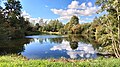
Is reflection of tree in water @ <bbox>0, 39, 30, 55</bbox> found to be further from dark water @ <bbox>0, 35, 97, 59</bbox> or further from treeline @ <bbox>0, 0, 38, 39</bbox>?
treeline @ <bbox>0, 0, 38, 39</bbox>

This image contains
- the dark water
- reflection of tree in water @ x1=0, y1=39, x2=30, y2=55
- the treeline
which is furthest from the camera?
the treeline

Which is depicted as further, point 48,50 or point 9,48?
point 48,50

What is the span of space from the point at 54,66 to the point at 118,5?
893 cm

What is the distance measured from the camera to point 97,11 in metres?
16.5

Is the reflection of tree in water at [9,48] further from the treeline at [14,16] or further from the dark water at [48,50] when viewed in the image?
the treeline at [14,16]

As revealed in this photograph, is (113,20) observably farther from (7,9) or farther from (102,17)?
(7,9)

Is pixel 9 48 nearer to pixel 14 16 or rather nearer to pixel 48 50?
pixel 48 50

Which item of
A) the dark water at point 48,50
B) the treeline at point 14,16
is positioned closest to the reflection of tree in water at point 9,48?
the dark water at point 48,50

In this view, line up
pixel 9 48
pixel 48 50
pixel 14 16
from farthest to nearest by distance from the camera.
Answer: pixel 14 16, pixel 48 50, pixel 9 48

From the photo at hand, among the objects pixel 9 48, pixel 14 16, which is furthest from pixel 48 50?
pixel 14 16

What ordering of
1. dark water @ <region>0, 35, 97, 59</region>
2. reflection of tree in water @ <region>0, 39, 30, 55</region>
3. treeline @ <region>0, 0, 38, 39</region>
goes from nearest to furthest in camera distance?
dark water @ <region>0, 35, 97, 59</region> < reflection of tree in water @ <region>0, 39, 30, 55</region> < treeline @ <region>0, 0, 38, 39</region>

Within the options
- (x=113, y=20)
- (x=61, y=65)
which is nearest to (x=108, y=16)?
(x=113, y=20)

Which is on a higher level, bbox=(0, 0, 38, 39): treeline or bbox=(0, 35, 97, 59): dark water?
bbox=(0, 0, 38, 39): treeline

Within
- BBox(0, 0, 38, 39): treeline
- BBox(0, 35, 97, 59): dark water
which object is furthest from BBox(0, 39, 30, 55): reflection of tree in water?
BBox(0, 0, 38, 39): treeline
